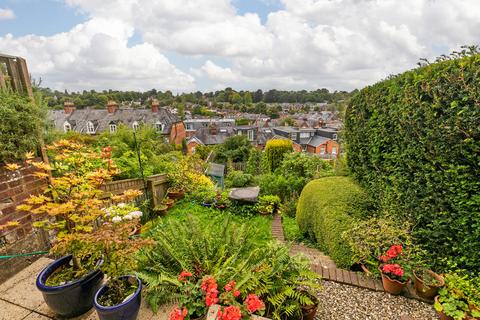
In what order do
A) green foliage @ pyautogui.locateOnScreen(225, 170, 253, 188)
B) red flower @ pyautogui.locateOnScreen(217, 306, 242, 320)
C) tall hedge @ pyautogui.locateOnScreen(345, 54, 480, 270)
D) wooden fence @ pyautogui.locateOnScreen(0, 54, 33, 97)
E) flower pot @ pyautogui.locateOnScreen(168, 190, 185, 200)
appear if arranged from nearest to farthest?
1. red flower @ pyautogui.locateOnScreen(217, 306, 242, 320)
2. tall hedge @ pyautogui.locateOnScreen(345, 54, 480, 270)
3. wooden fence @ pyautogui.locateOnScreen(0, 54, 33, 97)
4. flower pot @ pyautogui.locateOnScreen(168, 190, 185, 200)
5. green foliage @ pyautogui.locateOnScreen(225, 170, 253, 188)

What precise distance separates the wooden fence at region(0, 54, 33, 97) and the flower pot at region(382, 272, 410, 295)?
197 inches

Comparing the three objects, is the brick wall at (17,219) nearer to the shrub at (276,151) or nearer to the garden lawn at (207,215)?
the garden lawn at (207,215)

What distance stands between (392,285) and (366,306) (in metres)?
0.45

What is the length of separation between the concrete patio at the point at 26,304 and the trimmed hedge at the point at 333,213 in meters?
2.71

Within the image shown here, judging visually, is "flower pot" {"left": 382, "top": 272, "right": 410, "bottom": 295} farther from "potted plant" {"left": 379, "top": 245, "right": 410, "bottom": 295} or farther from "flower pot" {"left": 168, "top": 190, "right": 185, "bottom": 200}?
"flower pot" {"left": 168, "top": 190, "right": 185, "bottom": 200}

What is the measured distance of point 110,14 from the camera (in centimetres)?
552

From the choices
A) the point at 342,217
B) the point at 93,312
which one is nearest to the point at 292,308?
the point at 93,312

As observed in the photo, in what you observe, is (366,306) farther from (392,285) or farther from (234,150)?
(234,150)

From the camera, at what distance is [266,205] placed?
725 cm

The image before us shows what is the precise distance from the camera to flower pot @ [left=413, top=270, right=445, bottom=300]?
273cm

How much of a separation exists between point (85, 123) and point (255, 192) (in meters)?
24.8

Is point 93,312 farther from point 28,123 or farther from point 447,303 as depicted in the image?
point 447,303

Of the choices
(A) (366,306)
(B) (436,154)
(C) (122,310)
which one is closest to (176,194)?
(C) (122,310)

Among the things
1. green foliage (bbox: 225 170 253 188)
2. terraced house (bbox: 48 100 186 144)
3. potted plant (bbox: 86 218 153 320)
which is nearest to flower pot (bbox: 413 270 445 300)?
potted plant (bbox: 86 218 153 320)
